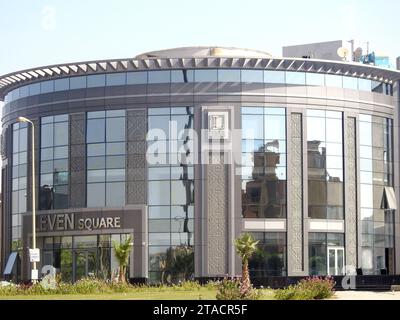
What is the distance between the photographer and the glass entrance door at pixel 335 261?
6462 centimetres

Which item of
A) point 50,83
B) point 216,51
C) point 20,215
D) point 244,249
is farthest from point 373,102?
point 20,215

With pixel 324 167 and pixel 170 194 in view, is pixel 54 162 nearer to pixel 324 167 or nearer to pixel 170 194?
pixel 170 194

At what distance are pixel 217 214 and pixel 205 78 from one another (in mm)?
10277

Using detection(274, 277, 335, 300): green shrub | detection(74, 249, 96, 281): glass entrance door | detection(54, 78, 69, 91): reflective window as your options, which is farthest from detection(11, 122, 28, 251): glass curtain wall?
detection(274, 277, 335, 300): green shrub

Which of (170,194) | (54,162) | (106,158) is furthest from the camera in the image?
(54,162)

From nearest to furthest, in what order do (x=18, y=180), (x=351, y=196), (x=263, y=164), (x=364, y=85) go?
(x=263, y=164)
(x=351, y=196)
(x=364, y=85)
(x=18, y=180)

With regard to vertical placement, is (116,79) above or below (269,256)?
above

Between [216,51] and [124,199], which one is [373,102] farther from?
[124,199]

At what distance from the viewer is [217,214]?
209 feet

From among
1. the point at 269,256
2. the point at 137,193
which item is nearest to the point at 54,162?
the point at 137,193

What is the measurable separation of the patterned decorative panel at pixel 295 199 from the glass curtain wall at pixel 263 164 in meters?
0.63

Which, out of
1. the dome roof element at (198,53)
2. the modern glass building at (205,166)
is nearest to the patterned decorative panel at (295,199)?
the modern glass building at (205,166)

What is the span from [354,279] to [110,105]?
22366mm

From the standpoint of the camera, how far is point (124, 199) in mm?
64562
